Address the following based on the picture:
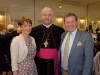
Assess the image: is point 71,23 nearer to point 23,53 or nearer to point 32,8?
point 23,53

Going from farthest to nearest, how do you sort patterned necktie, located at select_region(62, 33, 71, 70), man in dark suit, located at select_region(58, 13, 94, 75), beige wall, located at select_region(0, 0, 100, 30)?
1. beige wall, located at select_region(0, 0, 100, 30)
2. patterned necktie, located at select_region(62, 33, 71, 70)
3. man in dark suit, located at select_region(58, 13, 94, 75)

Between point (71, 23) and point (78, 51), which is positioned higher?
point (71, 23)

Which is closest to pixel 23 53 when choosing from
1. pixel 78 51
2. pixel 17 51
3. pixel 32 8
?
pixel 17 51

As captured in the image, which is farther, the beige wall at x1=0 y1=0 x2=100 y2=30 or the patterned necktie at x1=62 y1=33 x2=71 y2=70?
the beige wall at x1=0 y1=0 x2=100 y2=30

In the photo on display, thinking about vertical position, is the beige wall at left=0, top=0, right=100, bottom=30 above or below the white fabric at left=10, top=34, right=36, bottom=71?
above

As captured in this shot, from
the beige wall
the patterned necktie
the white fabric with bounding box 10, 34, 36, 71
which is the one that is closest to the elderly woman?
the white fabric with bounding box 10, 34, 36, 71

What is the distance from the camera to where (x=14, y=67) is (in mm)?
2412

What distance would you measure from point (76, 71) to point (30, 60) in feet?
2.13

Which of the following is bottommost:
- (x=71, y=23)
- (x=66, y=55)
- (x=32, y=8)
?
(x=66, y=55)

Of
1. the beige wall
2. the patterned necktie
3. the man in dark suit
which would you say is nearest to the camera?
the man in dark suit

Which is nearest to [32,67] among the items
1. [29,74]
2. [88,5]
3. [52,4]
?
[29,74]

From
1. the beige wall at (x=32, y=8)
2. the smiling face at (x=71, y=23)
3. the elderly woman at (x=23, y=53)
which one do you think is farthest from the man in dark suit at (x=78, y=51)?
the beige wall at (x=32, y=8)

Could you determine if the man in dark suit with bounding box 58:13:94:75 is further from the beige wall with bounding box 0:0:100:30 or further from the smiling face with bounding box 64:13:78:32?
the beige wall with bounding box 0:0:100:30

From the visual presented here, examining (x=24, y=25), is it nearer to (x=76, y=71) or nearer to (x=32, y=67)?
(x=32, y=67)
